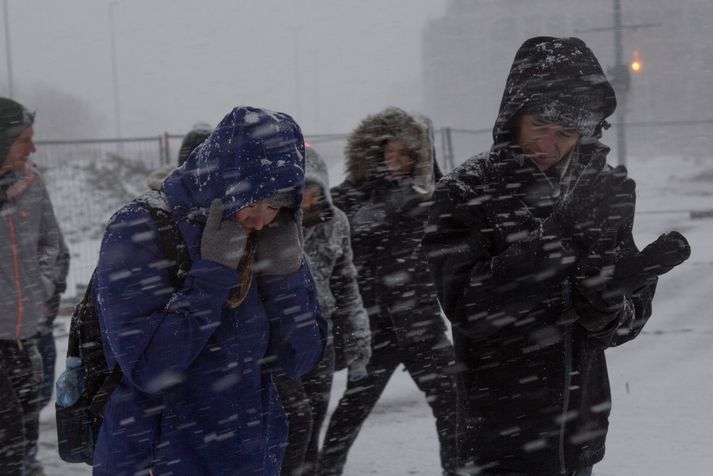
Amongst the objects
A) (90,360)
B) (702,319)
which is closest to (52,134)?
(702,319)

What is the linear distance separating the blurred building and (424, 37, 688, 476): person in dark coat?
18542 millimetres

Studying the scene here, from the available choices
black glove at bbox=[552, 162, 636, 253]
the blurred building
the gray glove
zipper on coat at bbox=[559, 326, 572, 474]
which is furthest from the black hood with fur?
the blurred building

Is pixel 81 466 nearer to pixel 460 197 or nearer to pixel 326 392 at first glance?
pixel 326 392

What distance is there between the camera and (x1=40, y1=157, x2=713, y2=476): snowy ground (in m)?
5.04

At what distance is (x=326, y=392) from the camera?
450cm

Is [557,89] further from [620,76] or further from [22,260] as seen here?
[620,76]

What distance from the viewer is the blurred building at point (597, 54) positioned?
94.8ft

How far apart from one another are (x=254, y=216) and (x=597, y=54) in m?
33.3

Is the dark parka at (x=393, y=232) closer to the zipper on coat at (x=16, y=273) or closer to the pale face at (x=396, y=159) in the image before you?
the pale face at (x=396, y=159)

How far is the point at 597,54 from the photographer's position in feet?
111

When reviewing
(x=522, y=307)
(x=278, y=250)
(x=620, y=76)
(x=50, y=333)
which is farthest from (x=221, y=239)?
(x=620, y=76)

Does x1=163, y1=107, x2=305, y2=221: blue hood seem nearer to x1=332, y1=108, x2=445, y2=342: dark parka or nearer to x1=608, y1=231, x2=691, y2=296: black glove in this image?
x1=608, y1=231, x2=691, y2=296: black glove

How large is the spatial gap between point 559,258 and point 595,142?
456mm

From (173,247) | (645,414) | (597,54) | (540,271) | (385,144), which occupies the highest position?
(597,54)
